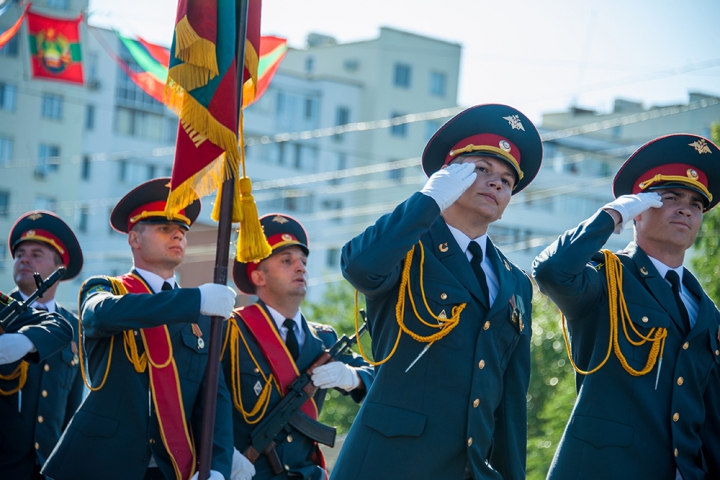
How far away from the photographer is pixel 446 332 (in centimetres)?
465

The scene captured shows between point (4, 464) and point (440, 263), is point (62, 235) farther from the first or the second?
point (440, 263)

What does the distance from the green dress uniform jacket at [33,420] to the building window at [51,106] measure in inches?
1533

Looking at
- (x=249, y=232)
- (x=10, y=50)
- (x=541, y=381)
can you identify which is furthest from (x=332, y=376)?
(x=10, y=50)

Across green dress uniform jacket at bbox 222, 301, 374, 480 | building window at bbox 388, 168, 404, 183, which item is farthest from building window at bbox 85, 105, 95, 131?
green dress uniform jacket at bbox 222, 301, 374, 480

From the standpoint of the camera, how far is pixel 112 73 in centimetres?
4716

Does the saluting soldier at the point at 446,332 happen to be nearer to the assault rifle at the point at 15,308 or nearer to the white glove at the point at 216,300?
the white glove at the point at 216,300

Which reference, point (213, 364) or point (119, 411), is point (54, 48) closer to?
point (119, 411)

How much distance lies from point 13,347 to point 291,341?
5.58 ft

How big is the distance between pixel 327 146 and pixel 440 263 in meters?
48.4

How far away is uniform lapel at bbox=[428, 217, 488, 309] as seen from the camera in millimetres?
4789

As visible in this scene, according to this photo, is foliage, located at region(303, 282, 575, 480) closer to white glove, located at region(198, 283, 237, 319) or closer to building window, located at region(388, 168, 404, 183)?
white glove, located at region(198, 283, 237, 319)

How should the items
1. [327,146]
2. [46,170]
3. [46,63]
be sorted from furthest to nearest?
[327,146] → [46,170] → [46,63]

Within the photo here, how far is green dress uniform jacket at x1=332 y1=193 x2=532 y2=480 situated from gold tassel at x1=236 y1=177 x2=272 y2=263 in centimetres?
100

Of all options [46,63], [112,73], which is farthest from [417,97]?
[46,63]
